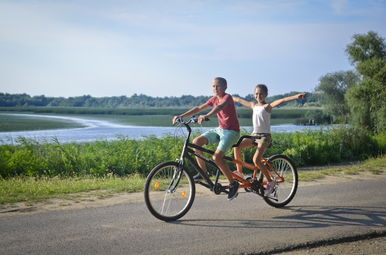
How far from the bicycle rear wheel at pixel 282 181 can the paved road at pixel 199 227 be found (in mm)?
142

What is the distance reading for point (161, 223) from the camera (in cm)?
612

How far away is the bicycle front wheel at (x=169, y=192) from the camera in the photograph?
610cm

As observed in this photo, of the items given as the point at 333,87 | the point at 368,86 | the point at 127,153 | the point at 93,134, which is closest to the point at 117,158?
the point at 127,153

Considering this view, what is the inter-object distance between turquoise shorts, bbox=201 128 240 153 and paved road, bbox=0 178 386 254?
103 cm

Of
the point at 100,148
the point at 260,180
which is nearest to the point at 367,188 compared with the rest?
the point at 260,180

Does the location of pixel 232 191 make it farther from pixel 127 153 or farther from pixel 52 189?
pixel 127 153

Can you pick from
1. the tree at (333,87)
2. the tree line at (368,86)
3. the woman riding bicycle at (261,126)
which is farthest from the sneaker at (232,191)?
the tree at (333,87)

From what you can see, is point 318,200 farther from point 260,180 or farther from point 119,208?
point 119,208

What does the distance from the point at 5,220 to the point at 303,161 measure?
12.1m

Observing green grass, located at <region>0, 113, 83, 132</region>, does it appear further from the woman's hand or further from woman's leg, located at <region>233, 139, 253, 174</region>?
the woman's hand

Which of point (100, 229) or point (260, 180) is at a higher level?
point (260, 180)

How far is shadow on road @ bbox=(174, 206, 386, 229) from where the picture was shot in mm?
6051

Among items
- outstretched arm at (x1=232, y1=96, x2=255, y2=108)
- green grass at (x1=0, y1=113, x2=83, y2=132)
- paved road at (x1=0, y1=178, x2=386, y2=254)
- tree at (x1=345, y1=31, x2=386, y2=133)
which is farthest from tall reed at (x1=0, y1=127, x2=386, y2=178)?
green grass at (x1=0, y1=113, x2=83, y2=132)

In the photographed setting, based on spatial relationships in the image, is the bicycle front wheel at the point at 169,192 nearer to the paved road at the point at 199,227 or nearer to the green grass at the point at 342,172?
the paved road at the point at 199,227
